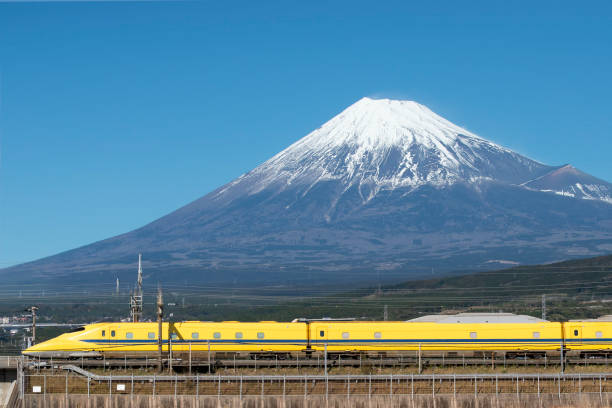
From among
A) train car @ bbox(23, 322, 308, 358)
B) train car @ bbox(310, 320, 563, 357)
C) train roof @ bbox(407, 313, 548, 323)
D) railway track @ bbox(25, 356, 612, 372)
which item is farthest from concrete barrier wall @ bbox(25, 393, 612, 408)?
train roof @ bbox(407, 313, 548, 323)

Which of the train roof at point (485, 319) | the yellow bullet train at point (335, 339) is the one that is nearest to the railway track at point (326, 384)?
the yellow bullet train at point (335, 339)

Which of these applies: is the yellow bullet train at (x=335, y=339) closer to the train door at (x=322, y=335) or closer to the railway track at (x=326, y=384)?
the train door at (x=322, y=335)

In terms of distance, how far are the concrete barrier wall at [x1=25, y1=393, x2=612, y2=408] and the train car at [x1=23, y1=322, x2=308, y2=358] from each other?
881 cm

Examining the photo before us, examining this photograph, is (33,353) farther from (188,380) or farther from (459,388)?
(459,388)

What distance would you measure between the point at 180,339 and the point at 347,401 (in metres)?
14.9

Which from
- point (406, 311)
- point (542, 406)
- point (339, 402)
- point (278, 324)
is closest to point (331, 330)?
point (278, 324)

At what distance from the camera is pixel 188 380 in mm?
69125

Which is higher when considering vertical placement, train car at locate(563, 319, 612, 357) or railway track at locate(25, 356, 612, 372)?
train car at locate(563, 319, 612, 357)

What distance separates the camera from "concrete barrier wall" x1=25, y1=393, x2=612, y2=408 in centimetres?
6750

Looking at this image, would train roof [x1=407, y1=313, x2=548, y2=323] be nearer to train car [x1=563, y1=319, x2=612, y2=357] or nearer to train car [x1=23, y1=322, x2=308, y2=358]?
train car [x1=563, y1=319, x2=612, y2=357]

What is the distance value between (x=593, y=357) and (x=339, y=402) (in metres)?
20.8

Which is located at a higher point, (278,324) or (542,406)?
(278,324)

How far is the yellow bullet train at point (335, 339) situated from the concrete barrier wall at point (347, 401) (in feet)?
29.1

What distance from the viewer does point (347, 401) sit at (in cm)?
6788
